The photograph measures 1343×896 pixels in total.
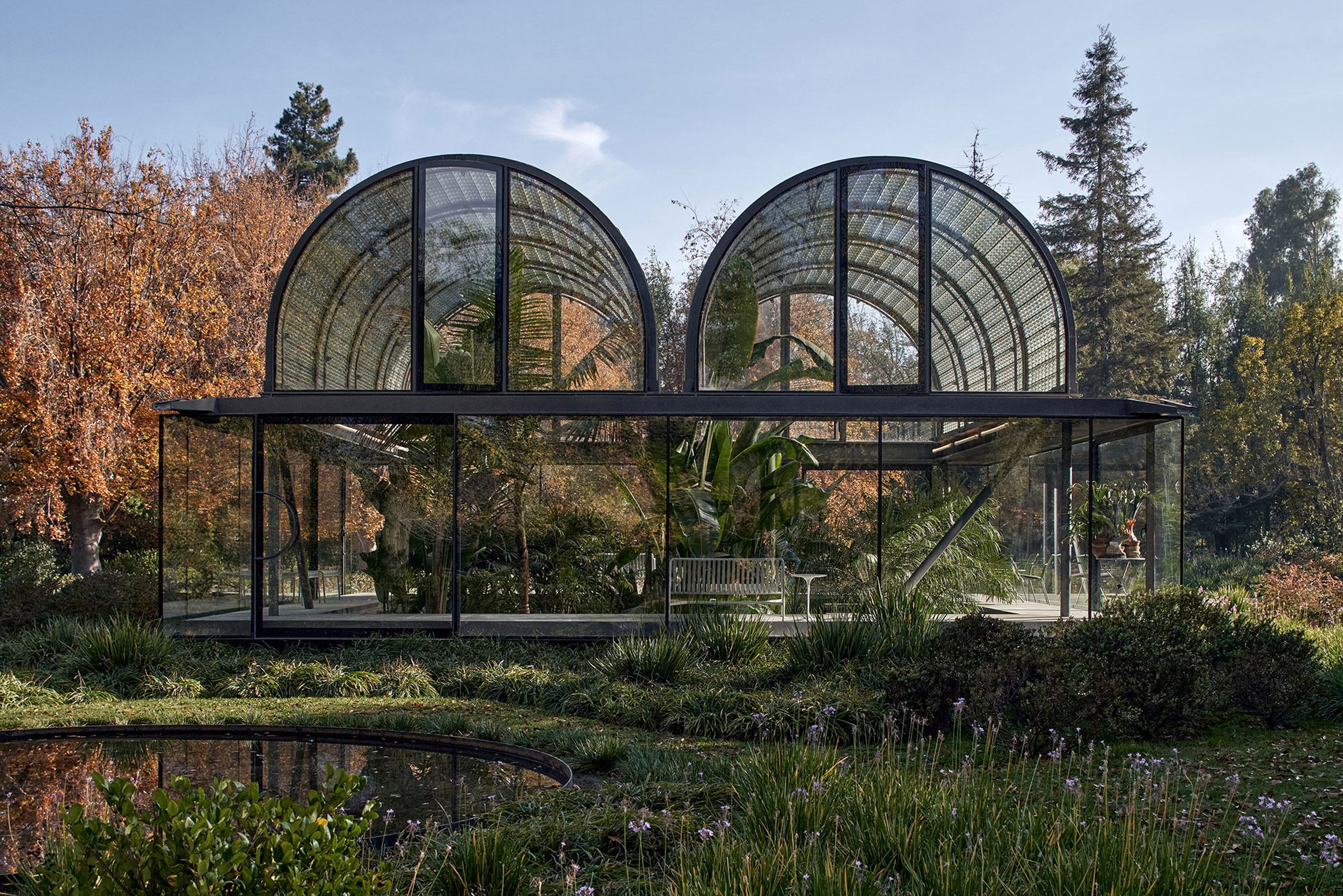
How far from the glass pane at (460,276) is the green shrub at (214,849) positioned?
28.2 ft

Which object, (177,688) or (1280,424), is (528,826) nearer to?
(177,688)

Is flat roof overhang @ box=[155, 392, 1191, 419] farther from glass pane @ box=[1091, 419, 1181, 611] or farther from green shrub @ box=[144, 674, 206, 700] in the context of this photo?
green shrub @ box=[144, 674, 206, 700]

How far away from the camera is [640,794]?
4.52 meters

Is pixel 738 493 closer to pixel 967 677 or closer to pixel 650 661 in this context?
pixel 650 661

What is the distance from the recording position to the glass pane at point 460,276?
11.0m

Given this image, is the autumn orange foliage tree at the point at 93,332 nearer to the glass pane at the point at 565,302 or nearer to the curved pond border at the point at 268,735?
the glass pane at the point at 565,302

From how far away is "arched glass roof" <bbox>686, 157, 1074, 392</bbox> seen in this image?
36.3 ft

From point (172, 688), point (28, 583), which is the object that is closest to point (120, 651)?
point (172, 688)

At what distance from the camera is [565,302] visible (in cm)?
1113

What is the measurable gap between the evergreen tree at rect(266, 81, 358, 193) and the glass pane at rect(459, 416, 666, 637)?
24.1 meters

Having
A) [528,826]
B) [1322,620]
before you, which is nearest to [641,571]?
[528,826]

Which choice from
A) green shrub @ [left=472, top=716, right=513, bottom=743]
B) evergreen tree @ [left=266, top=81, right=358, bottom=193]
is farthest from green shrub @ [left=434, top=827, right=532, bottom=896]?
evergreen tree @ [left=266, top=81, right=358, bottom=193]

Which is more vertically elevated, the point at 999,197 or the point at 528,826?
the point at 999,197

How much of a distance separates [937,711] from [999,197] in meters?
6.58
